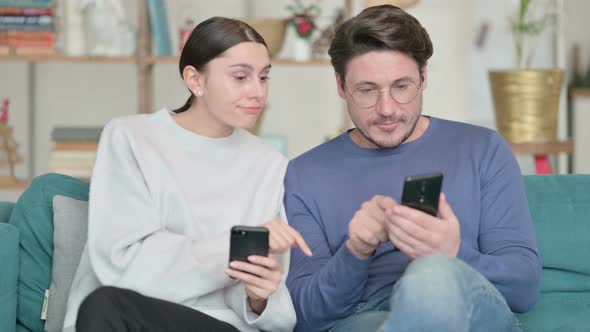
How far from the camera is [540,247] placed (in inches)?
88.8

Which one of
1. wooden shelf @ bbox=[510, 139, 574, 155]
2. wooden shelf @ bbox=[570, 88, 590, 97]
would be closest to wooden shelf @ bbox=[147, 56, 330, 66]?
wooden shelf @ bbox=[510, 139, 574, 155]

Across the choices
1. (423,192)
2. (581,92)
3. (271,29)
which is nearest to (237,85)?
(423,192)

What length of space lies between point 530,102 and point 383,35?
178cm

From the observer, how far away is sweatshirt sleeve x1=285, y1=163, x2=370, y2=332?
5.88 feet

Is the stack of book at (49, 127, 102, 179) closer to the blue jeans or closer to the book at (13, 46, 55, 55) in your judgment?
the book at (13, 46, 55, 55)

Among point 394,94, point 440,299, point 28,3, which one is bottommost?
point 440,299

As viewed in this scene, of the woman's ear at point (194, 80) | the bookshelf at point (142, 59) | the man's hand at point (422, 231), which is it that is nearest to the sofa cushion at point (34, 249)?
the woman's ear at point (194, 80)

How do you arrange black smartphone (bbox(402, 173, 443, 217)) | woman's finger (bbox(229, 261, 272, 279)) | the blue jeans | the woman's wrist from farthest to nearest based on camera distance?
the woman's wrist, woman's finger (bbox(229, 261, 272, 279)), black smartphone (bbox(402, 173, 443, 217)), the blue jeans

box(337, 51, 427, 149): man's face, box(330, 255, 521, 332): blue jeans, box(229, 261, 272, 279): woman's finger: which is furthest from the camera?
box(337, 51, 427, 149): man's face

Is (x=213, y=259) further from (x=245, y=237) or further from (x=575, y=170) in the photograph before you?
(x=575, y=170)

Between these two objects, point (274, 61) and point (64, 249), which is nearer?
point (64, 249)

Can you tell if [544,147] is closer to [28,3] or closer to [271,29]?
[271,29]

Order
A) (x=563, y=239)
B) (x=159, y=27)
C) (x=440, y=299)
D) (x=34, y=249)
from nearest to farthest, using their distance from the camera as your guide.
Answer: (x=440, y=299) < (x=34, y=249) < (x=563, y=239) < (x=159, y=27)

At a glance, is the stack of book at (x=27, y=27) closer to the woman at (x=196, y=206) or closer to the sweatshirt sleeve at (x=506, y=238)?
the woman at (x=196, y=206)
